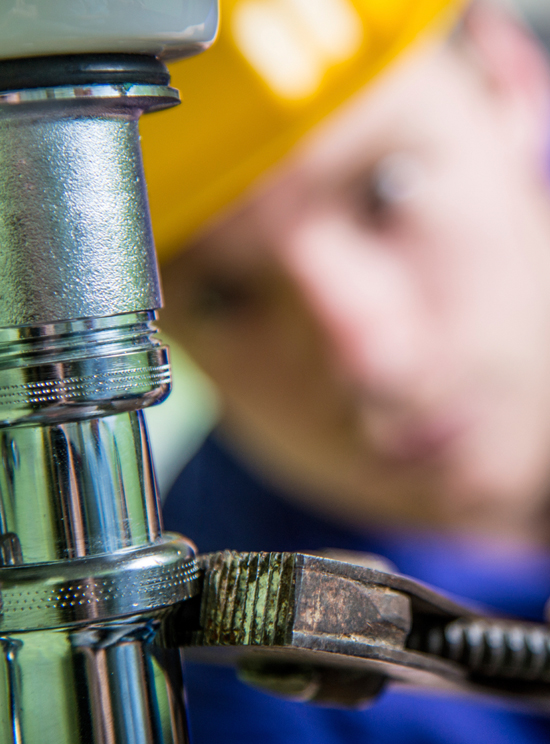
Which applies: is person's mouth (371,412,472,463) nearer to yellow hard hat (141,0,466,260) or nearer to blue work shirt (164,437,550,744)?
blue work shirt (164,437,550,744)

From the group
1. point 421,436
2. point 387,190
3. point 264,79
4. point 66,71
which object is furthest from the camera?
point 421,436

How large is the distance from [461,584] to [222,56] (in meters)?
0.91

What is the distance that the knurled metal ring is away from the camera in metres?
0.18

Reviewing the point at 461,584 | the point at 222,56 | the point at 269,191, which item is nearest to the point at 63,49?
the point at 222,56

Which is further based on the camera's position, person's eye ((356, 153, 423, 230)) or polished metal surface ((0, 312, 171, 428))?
person's eye ((356, 153, 423, 230))

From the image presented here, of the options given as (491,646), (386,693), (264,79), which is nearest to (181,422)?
(386,693)

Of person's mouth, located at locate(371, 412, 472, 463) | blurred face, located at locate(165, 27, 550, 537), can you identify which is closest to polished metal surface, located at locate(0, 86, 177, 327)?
blurred face, located at locate(165, 27, 550, 537)

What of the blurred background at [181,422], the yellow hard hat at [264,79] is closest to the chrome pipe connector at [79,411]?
the yellow hard hat at [264,79]

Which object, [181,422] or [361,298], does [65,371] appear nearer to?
[361,298]

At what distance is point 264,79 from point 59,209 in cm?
33

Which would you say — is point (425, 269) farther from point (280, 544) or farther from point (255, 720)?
point (280, 544)

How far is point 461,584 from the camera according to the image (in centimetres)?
117

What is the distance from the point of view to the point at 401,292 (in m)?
0.78

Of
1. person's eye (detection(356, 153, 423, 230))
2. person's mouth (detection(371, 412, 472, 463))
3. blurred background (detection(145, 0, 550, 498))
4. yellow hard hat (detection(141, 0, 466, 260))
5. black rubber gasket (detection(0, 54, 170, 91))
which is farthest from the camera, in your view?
blurred background (detection(145, 0, 550, 498))
